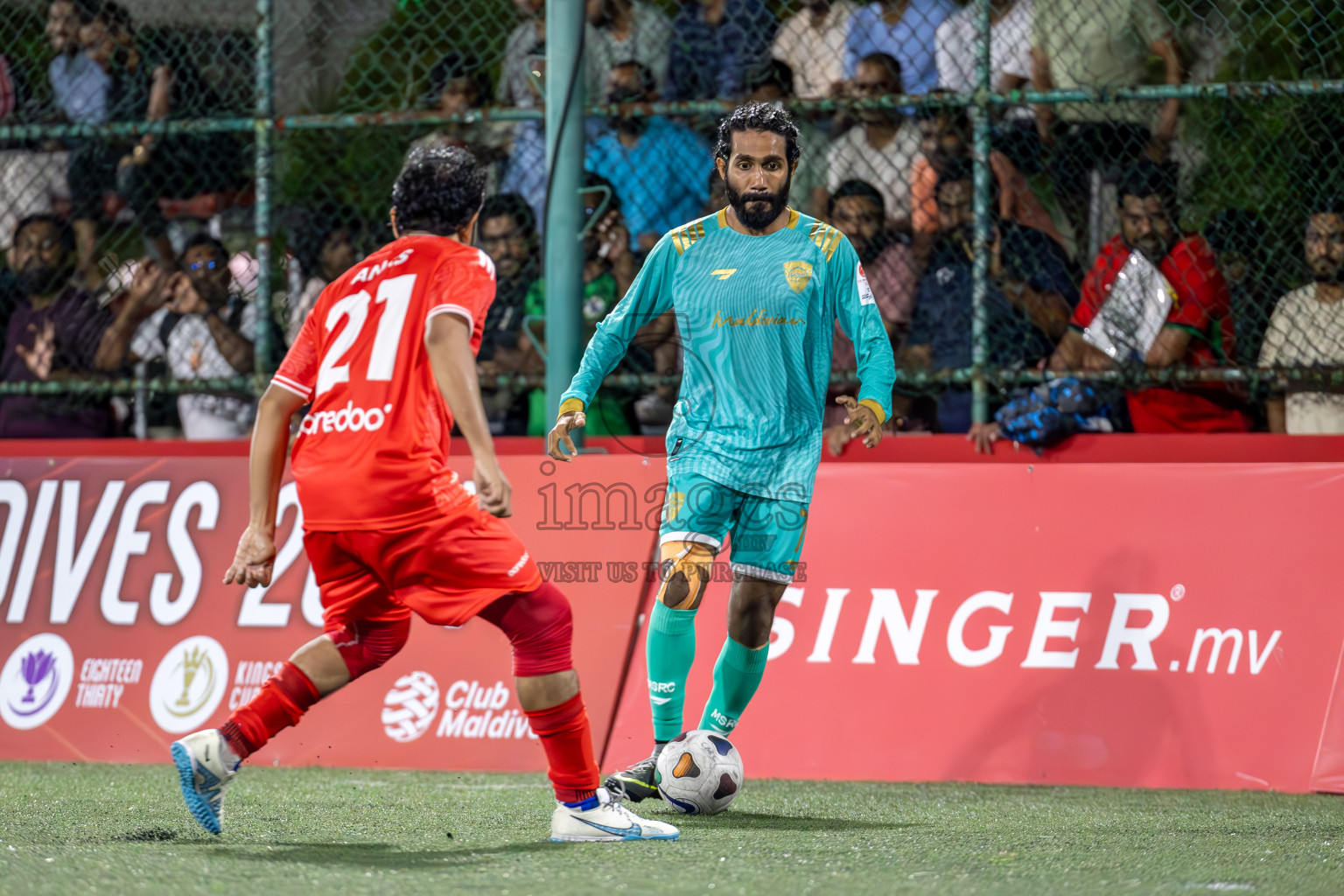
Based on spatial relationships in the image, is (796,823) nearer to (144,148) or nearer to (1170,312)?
(1170,312)

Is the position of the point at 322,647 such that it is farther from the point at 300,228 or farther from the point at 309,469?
the point at 300,228

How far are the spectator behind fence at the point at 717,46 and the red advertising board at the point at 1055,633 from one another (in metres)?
2.04

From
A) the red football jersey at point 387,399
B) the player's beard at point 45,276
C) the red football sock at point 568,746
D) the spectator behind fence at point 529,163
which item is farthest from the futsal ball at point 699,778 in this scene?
the player's beard at point 45,276

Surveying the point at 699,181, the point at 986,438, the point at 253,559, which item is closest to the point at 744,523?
the point at 253,559

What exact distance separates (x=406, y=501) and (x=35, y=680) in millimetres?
3311

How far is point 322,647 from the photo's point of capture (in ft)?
12.6

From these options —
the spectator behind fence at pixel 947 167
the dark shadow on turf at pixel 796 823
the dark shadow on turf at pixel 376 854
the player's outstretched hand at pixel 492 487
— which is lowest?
the dark shadow on turf at pixel 796 823

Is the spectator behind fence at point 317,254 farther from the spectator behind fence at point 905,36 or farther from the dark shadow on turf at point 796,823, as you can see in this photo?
the dark shadow on turf at point 796,823

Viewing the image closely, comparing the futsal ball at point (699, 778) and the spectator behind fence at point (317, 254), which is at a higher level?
the spectator behind fence at point (317, 254)

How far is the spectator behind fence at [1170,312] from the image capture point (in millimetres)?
5969

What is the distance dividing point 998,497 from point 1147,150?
5.34 feet

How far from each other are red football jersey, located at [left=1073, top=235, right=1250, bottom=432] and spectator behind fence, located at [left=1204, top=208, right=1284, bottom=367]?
3cm

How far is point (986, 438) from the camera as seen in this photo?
5.99 m

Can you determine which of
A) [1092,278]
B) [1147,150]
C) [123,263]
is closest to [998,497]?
[1092,278]
